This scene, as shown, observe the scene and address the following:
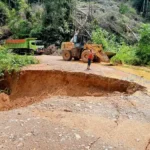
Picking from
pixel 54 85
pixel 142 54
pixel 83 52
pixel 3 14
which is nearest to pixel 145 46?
pixel 142 54

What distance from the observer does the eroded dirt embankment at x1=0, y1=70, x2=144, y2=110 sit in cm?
1088

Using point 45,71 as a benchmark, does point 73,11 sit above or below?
above

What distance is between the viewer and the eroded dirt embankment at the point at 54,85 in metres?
10.9

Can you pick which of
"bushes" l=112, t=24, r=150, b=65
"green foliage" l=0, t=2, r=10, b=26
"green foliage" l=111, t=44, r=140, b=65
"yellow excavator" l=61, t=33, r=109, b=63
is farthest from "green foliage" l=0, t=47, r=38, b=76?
"green foliage" l=0, t=2, r=10, b=26

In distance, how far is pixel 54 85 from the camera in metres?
12.3

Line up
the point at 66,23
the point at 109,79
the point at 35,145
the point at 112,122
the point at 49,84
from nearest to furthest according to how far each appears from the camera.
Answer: the point at 35,145 → the point at 112,122 → the point at 109,79 → the point at 49,84 → the point at 66,23

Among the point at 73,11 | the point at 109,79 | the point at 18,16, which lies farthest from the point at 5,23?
the point at 109,79

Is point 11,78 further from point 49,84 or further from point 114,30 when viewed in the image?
point 114,30

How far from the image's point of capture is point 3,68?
12938 millimetres

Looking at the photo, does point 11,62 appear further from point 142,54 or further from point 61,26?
point 61,26

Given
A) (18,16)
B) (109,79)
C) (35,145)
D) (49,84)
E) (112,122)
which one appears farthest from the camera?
(18,16)

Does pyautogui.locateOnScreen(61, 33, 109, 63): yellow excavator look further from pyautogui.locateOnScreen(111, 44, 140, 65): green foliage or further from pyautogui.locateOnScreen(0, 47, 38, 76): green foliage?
pyautogui.locateOnScreen(0, 47, 38, 76): green foliage

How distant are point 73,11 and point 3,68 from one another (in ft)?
42.0

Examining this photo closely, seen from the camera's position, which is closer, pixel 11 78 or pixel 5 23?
pixel 11 78
